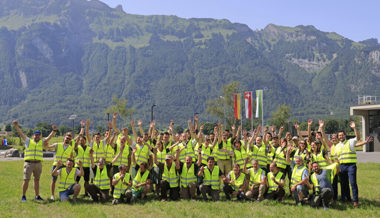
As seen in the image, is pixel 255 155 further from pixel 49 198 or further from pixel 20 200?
pixel 20 200

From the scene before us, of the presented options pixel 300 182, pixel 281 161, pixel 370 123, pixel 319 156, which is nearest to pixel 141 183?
pixel 281 161

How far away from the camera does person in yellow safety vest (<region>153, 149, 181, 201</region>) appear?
11430mm

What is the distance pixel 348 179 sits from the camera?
36.0ft

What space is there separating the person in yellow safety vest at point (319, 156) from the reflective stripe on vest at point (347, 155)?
347 millimetres

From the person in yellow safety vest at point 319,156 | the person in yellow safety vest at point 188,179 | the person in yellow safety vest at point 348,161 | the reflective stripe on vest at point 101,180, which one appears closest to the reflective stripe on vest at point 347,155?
the person in yellow safety vest at point 348,161

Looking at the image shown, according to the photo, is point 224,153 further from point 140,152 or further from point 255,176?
point 140,152

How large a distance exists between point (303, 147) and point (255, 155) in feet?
5.04

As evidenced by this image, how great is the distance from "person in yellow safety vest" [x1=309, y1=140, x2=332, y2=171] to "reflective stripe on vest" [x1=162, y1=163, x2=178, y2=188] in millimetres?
4052

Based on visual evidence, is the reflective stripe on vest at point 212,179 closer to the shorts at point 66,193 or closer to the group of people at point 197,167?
the group of people at point 197,167

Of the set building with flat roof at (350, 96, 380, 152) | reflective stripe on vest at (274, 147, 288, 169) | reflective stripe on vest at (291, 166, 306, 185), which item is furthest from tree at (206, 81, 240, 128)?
reflective stripe on vest at (291, 166, 306, 185)

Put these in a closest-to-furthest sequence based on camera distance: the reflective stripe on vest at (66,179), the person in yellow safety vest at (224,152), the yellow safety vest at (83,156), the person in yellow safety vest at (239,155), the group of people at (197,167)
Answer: the group of people at (197,167) < the reflective stripe on vest at (66,179) < the yellow safety vest at (83,156) < the person in yellow safety vest at (239,155) < the person in yellow safety vest at (224,152)

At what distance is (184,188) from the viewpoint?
11547 millimetres

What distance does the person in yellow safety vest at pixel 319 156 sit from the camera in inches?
435

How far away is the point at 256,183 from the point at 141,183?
3.38 m
